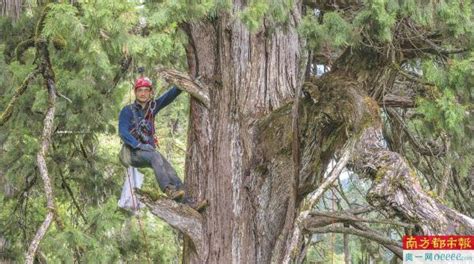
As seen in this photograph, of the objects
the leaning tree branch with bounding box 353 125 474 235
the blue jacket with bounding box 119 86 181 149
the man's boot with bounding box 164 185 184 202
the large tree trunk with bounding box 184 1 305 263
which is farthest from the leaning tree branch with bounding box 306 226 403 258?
the blue jacket with bounding box 119 86 181 149

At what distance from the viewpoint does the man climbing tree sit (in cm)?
520

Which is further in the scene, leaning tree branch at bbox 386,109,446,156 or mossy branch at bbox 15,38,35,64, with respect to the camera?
leaning tree branch at bbox 386,109,446,156

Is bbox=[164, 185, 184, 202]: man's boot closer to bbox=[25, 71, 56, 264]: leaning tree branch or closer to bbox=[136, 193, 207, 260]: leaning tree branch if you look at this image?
bbox=[136, 193, 207, 260]: leaning tree branch

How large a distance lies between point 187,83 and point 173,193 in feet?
2.65

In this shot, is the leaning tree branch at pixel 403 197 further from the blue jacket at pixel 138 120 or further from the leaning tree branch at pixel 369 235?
the blue jacket at pixel 138 120

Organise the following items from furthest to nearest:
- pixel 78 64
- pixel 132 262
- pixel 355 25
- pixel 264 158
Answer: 1. pixel 132 262
2. pixel 78 64
3. pixel 264 158
4. pixel 355 25

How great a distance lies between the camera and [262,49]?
5.28 metres

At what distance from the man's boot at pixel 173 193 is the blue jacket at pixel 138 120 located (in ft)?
1.34

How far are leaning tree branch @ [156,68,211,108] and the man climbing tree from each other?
1.14ft

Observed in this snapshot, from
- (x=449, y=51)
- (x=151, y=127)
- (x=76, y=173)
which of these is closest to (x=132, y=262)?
(x=76, y=173)

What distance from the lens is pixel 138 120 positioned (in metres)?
5.39

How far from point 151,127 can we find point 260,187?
99 centimetres

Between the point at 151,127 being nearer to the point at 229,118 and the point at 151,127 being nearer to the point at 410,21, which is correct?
the point at 229,118

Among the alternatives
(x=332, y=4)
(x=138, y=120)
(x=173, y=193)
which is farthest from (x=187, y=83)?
(x=332, y=4)
